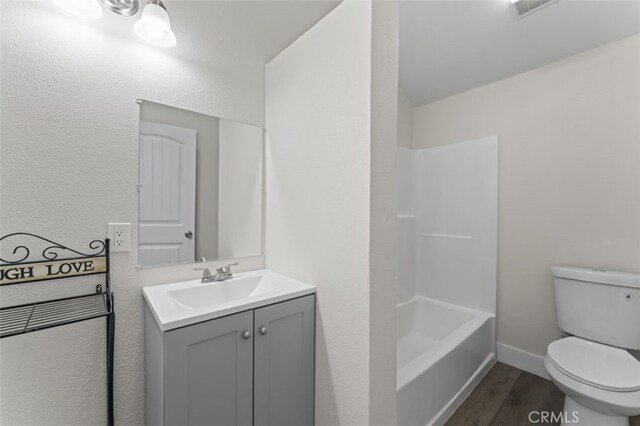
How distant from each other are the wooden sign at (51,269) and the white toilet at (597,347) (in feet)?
7.57

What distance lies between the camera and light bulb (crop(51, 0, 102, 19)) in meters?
0.98

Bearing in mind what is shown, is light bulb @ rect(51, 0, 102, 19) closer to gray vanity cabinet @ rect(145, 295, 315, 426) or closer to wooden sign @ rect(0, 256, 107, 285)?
wooden sign @ rect(0, 256, 107, 285)

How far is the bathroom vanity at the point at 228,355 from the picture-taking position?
94cm

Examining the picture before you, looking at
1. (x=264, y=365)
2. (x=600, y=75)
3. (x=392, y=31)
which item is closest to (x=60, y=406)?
(x=264, y=365)

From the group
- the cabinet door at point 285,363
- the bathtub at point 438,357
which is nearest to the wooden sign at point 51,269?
the cabinet door at point 285,363

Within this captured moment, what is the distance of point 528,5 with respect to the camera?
169 cm

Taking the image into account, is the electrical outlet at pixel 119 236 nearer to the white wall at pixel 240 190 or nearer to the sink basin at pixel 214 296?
the sink basin at pixel 214 296

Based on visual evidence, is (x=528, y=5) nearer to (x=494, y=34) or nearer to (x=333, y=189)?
(x=494, y=34)

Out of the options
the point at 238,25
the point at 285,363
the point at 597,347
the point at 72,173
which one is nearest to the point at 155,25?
the point at 238,25

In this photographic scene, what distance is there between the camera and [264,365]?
1121 millimetres

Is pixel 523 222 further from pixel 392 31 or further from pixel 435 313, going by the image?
pixel 392 31

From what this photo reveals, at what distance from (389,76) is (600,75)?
1.76 meters

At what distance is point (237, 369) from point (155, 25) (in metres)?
1.43

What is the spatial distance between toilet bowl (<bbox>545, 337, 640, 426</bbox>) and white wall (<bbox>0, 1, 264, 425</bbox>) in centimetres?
210
